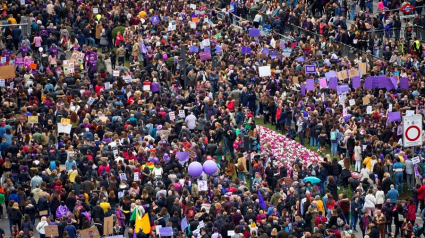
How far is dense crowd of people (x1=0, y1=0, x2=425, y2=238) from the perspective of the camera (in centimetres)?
3450

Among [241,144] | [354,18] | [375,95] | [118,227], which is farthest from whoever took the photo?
[354,18]

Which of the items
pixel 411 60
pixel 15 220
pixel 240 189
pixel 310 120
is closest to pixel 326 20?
pixel 411 60

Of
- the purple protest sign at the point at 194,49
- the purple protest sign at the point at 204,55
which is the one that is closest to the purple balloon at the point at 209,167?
the purple protest sign at the point at 204,55

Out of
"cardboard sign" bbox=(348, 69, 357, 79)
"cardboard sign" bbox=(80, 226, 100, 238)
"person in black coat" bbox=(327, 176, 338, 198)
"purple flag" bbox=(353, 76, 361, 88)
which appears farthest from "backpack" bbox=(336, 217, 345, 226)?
"cardboard sign" bbox=(348, 69, 357, 79)

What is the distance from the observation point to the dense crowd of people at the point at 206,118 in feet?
113

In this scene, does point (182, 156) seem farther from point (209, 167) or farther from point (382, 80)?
point (382, 80)

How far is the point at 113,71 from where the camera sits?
46.1 m

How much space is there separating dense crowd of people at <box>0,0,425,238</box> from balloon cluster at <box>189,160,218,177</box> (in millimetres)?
215

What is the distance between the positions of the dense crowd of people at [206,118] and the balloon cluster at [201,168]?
0.21 m

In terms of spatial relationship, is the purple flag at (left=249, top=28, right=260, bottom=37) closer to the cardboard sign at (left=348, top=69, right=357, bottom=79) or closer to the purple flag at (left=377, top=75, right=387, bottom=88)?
the cardboard sign at (left=348, top=69, right=357, bottom=79)

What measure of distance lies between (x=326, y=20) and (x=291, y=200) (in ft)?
70.1

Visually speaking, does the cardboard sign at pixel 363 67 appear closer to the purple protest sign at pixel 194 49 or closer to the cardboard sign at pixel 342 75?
the cardboard sign at pixel 342 75

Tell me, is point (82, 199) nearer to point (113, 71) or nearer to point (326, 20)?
point (113, 71)

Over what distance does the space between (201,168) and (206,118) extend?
6.39 m
